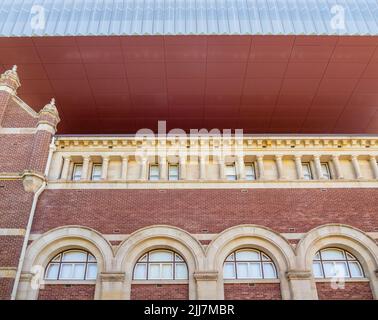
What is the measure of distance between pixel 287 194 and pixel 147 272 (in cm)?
582

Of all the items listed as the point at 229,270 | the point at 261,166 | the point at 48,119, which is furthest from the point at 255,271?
the point at 48,119

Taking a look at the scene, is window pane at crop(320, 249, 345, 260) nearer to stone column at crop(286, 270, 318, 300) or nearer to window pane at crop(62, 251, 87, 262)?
stone column at crop(286, 270, 318, 300)

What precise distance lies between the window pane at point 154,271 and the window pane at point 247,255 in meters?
2.75

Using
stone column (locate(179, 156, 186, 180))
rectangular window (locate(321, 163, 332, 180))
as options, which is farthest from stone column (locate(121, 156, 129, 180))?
rectangular window (locate(321, 163, 332, 180))

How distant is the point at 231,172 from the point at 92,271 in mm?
6426

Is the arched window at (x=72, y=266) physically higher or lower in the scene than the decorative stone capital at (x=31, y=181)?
lower

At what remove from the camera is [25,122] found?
16.3 meters

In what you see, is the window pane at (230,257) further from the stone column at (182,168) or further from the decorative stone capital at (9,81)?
the decorative stone capital at (9,81)

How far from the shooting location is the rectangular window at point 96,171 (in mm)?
15805

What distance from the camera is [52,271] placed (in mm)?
13562

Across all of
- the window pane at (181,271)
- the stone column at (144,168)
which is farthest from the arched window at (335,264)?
the stone column at (144,168)

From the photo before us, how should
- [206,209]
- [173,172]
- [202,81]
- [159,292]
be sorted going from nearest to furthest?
[159,292], [206,209], [173,172], [202,81]

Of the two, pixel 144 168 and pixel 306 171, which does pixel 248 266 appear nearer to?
pixel 306 171

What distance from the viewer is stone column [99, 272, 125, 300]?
12.7 meters
